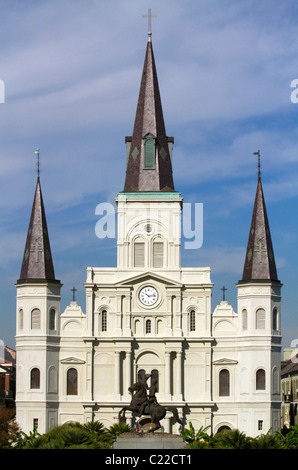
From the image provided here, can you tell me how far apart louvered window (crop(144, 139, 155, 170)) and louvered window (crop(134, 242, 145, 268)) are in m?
6.34

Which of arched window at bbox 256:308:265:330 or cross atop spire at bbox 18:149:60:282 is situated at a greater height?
cross atop spire at bbox 18:149:60:282

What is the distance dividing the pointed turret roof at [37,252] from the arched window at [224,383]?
47.5 feet

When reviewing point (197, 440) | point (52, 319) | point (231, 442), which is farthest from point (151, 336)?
point (231, 442)

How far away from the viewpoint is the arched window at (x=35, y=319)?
84525mm

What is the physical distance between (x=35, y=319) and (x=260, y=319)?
54.9ft

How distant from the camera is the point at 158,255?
86.6m

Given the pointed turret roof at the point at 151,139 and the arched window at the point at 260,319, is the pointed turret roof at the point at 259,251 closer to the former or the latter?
the arched window at the point at 260,319

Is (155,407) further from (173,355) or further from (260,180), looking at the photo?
(260,180)

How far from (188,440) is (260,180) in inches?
1126

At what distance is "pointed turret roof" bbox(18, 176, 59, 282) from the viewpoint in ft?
280

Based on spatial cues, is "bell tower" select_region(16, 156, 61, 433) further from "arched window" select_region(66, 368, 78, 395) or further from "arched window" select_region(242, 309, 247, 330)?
"arched window" select_region(242, 309, 247, 330)

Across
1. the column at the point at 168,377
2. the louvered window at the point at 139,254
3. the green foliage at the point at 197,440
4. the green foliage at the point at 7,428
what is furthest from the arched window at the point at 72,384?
the green foliage at the point at 197,440

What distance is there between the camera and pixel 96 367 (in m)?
84.9

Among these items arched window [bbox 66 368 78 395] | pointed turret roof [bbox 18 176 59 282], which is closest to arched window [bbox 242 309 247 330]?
arched window [bbox 66 368 78 395]
